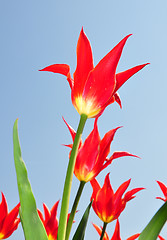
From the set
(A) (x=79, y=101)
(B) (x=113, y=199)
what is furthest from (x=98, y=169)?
(B) (x=113, y=199)

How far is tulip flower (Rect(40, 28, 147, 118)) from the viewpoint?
51 centimetres

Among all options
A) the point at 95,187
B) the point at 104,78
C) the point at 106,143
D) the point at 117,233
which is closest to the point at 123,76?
the point at 104,78

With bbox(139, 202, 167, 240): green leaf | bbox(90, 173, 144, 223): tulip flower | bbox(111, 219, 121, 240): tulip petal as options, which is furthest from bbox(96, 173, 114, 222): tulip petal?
bbox(139, 202, 167, 240): green leaf

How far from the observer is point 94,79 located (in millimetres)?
516

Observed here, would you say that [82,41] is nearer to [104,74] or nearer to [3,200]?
[104,74]

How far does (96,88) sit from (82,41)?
87 millimetres

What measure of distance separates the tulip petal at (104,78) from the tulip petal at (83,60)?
0.02 meters

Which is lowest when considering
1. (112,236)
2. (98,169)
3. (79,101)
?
(112,236)

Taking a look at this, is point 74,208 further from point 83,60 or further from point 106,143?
point 83,60

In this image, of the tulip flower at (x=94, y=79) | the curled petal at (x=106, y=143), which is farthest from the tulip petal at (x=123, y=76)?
the curled petal at (x=106, y=143)

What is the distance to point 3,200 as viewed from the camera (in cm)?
96

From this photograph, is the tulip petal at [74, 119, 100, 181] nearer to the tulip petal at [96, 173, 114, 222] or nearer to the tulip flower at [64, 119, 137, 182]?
the tulip flower at [64, 119, 137, 182]

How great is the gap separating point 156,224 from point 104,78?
0.26 meters

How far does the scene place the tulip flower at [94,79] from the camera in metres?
0.51
